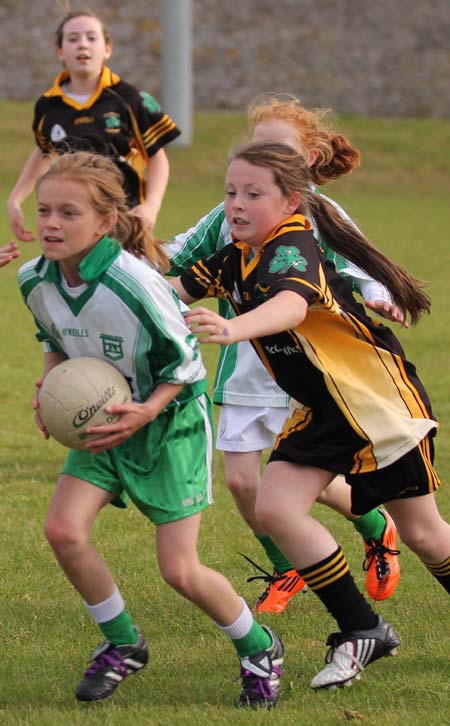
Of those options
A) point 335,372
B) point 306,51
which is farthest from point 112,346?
→ point 306,51

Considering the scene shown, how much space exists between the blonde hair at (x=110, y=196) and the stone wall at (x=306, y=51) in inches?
1210

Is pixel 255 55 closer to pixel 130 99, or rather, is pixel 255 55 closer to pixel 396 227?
pixel 396 227

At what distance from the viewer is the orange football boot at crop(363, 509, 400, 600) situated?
4.76 m

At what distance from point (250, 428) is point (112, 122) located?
2.91 meters

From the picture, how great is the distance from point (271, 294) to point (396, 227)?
1653cm

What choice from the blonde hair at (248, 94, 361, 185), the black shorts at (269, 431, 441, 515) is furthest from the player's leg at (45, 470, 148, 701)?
the blonde hair at (248, 94, 361, 185)

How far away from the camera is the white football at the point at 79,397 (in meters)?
3.70

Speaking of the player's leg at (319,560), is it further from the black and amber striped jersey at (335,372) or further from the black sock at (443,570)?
the black sock at (443,570)

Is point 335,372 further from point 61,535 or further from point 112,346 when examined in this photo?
point 61,535

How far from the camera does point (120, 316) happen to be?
12.3ft

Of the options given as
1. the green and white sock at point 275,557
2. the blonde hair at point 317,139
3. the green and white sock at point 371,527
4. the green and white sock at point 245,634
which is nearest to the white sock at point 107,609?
the green and white sock at point 245,634

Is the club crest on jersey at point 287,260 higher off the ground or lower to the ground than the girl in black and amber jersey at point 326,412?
higher

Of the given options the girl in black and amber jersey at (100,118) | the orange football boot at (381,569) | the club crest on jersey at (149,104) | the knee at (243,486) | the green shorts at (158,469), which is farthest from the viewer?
the club crest on jersey at (149,104)

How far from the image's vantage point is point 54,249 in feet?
12.3
